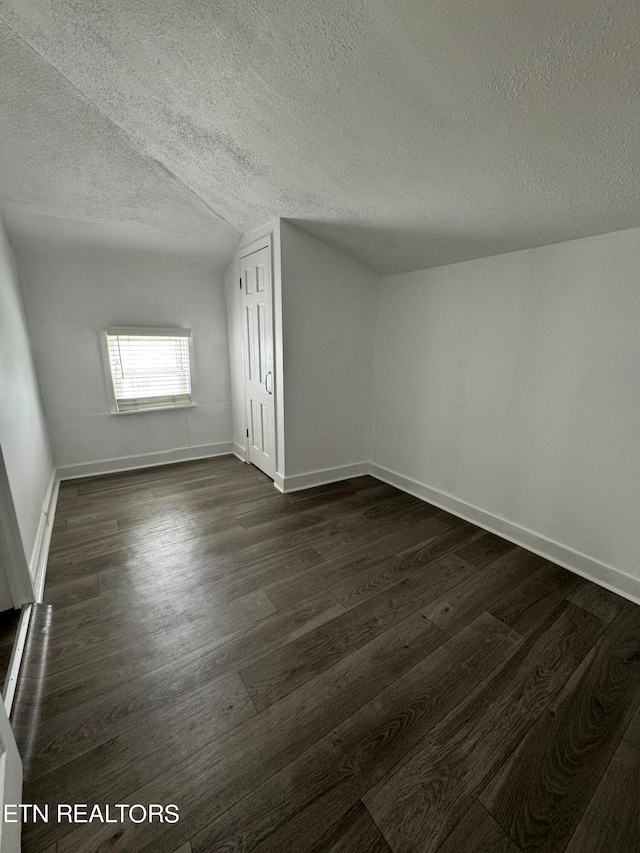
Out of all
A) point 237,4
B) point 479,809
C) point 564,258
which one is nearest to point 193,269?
point 237,4

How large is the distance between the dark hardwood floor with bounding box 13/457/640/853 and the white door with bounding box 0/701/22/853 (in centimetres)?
7

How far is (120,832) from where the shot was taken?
96 centimetres

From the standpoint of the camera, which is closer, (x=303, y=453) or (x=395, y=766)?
A: (x=395, y=766)

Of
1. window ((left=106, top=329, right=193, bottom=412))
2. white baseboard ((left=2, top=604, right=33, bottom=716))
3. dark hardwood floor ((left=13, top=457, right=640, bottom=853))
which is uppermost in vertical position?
window ((left=106, top=329, right=193, bottom=412))

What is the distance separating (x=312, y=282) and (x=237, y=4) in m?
1.73

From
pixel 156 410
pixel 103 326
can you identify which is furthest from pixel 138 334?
pixel 156 410

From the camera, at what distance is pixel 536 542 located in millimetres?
2305

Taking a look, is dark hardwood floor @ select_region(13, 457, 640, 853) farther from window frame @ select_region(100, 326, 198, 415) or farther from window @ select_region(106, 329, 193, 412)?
window @ select_region(106, 329, 193, 412)

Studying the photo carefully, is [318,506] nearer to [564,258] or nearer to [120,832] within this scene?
[120,832]

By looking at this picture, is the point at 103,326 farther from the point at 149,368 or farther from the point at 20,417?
the point at 20,417

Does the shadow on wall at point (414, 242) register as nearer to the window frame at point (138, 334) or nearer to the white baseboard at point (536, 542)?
the window frame at point (138, 334)

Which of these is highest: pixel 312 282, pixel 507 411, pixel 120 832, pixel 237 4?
pixel 237 4

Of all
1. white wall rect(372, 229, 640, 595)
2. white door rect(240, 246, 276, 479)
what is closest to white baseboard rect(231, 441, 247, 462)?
white door rect(240, 246, 276, 479)

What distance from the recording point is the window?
11.0 ft
